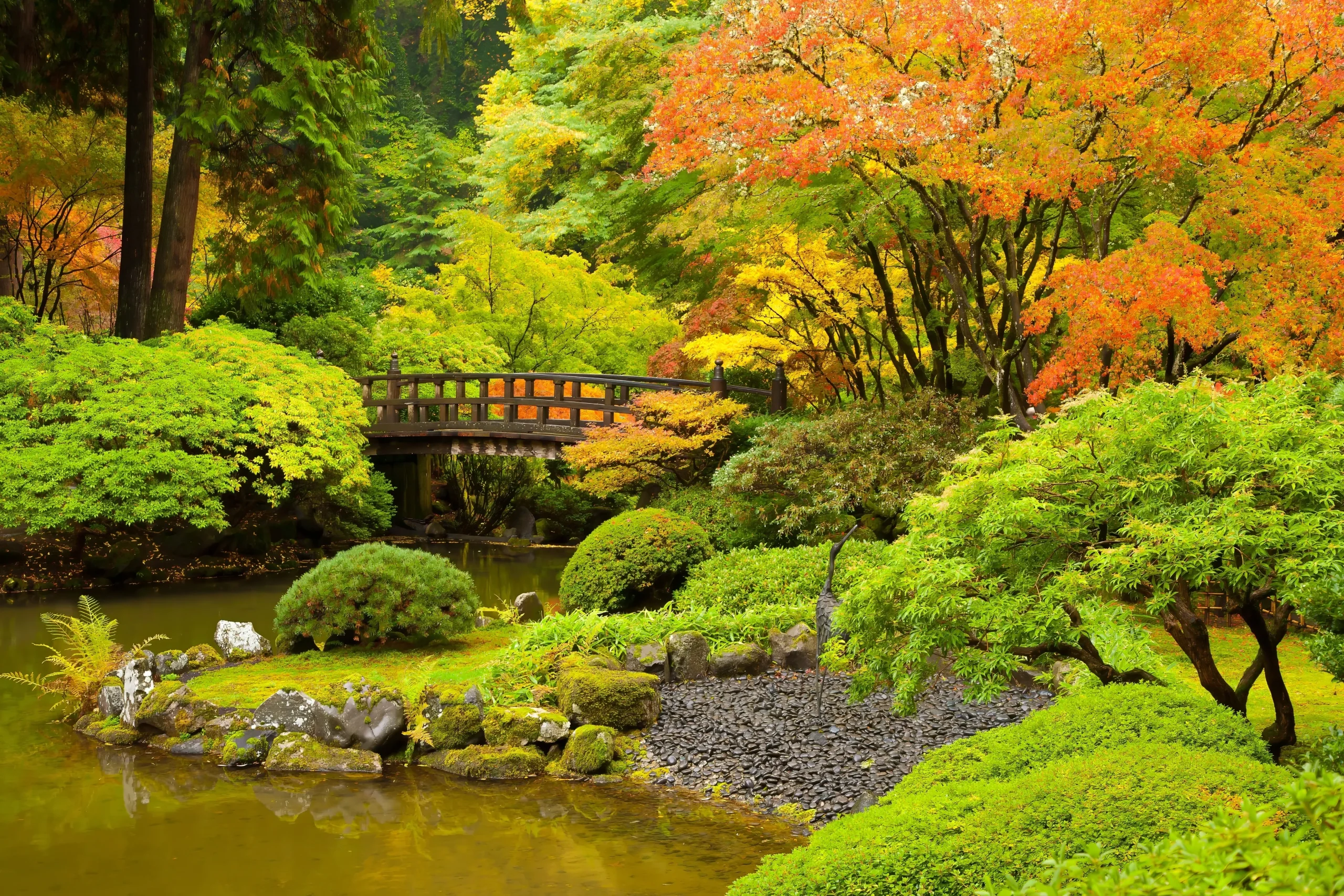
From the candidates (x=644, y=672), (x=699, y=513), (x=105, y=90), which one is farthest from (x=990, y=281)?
(x=105, y=90)

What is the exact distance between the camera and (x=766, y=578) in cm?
1098

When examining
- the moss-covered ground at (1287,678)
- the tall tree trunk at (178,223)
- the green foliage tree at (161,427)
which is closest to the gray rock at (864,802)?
the moss-covered ground at (1287,678)

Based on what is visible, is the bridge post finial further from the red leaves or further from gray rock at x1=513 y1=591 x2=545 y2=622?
the red leaves

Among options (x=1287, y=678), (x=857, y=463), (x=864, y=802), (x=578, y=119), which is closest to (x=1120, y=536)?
(x=864, y=802)

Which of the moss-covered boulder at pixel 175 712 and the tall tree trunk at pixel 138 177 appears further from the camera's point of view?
the tall tree trunk at pixel 138 177

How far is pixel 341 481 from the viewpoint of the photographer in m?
17.5

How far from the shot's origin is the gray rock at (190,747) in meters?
8.25

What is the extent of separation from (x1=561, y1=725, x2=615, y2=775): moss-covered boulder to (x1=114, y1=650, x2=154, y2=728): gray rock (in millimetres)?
3647

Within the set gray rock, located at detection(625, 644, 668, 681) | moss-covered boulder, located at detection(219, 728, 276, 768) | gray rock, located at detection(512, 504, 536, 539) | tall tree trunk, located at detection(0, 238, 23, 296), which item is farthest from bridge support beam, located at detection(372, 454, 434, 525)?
moss-covered boulder, located at detection(219, 728, 276, 768)

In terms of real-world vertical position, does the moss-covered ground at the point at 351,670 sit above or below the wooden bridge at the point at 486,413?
below

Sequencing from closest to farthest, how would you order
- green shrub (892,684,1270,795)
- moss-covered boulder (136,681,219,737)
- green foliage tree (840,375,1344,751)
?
green foliage tree (840,375,1344,751)
green shrub (892,684,1270,795)
moss-covered boulder (136,681,219,737)

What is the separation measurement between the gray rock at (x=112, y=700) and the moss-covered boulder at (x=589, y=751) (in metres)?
3.86

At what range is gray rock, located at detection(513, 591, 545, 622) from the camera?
12.7 m

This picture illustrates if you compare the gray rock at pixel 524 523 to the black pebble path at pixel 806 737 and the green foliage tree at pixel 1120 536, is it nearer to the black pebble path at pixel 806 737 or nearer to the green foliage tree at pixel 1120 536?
the black pebble path at pixel 806 737
